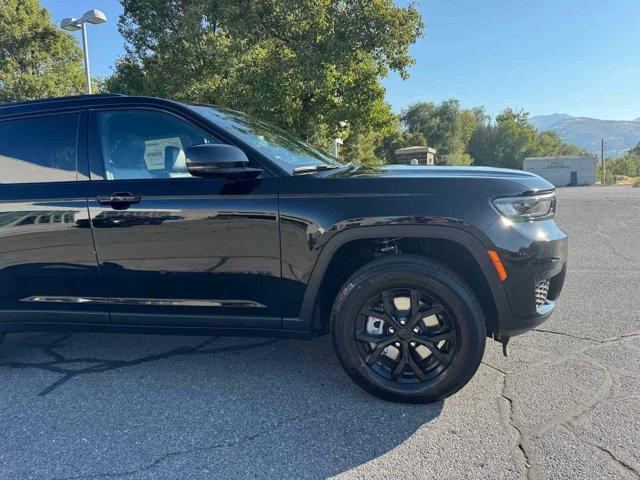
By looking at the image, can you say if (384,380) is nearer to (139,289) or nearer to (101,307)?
(139,289)

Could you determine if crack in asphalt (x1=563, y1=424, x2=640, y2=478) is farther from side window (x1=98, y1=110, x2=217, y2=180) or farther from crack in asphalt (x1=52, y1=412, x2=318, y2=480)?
side window (x1=98, y1=110, x2=217, y2=180)

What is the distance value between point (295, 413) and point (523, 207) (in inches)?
69.4

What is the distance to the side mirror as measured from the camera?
8.35 feet

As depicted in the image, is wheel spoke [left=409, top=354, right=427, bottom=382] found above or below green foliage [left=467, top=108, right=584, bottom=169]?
below

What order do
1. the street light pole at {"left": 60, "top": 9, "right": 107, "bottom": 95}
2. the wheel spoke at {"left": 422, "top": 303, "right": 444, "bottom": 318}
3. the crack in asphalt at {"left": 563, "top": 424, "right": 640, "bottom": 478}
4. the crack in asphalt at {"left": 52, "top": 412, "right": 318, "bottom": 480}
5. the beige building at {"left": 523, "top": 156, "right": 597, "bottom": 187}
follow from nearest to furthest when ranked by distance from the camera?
the crack in asphalt at {"left": 563, "top": 424, "right": 640, "bottom": 478} → the crack in asphalt at {"left": 52, "top": 412, "right": 318, "bottom": 480} → the wheel spoke at {"left": 422, "top": 303, "right": 444, "bottom": 318} → the street light pole at {"left": 60, "top": 9, "right": 107, "bottom": 95} → the beige building at {"left": 523, "top": 156, "right": 597, "bottom": 187}

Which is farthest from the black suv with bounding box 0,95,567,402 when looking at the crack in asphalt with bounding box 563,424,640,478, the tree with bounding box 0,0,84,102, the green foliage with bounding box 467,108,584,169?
the green foliage with bounding box 467,108,584,169

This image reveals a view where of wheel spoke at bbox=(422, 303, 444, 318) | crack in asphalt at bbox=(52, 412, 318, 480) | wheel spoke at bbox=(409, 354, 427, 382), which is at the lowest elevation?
crack in asphalt at bbox=(52, 412, 318, 480)

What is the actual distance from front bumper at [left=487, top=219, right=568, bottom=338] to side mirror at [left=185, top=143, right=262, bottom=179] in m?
1.44

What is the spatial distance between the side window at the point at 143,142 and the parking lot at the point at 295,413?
55.9 inches

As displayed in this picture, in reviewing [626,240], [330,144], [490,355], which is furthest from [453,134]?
[490,355]

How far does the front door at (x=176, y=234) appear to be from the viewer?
2.69m

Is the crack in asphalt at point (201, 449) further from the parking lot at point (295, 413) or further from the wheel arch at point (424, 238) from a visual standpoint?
the wheel arch at point (424, 238)

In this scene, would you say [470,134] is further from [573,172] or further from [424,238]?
[424,238]

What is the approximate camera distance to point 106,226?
2.81m
